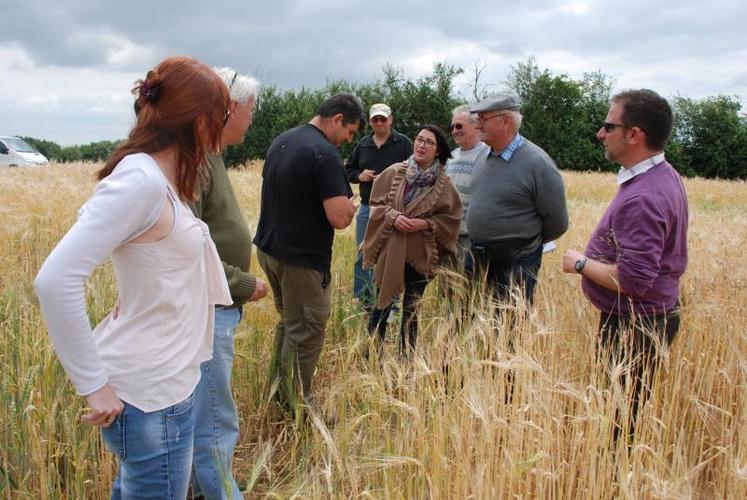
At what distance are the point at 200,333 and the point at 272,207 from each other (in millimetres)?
1643

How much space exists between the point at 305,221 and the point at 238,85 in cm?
90

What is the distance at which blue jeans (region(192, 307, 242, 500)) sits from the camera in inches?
86.7

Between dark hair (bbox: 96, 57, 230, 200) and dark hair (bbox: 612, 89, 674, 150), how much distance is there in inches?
66.5

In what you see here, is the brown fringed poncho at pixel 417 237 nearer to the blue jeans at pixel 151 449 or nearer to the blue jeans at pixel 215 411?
the blue jeans at pixel 215 411

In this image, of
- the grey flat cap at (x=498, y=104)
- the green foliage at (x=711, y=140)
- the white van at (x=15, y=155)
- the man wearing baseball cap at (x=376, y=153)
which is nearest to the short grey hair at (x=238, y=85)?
the grey flat cap at (x=498, y=104)

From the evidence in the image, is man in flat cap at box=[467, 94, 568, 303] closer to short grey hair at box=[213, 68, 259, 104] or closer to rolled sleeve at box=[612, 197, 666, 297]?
rolled sleeve at box=[612, 197, 666, 297]

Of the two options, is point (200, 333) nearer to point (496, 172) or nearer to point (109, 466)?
point (109, 466)

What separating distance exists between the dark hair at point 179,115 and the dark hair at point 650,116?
169 centimetres

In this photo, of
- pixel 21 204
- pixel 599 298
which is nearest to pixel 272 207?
pixel 599 298

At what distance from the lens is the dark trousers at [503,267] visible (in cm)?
370

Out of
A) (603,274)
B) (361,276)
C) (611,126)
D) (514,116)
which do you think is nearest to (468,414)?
(603,274)

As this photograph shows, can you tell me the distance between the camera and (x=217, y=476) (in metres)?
2.25

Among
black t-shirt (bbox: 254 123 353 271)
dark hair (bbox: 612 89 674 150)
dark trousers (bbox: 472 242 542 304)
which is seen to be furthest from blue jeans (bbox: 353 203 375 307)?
dark hair (bbox: 612 89 674 150)

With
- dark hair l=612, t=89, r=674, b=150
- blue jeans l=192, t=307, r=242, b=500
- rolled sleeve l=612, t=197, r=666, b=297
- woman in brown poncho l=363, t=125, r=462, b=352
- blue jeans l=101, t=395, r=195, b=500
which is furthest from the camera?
woman in brown poncho l=363, t=125, r=462, b=352
